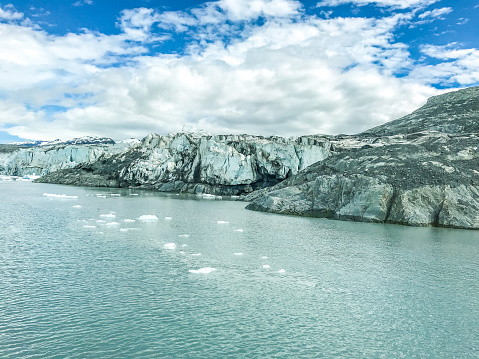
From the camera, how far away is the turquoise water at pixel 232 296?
9828 millimetres

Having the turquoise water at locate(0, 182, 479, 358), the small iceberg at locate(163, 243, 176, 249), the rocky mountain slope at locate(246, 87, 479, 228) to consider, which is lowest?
the turquoise water at locate(0, 182, 479, 358)

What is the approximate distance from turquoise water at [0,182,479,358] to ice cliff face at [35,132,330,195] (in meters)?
42.2

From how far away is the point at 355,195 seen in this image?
37.1m

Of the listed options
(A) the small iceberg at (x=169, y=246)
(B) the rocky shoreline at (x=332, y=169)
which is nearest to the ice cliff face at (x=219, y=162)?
(B) the rocky shoreline at (x=332, y=169)

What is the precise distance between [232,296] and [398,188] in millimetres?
26894

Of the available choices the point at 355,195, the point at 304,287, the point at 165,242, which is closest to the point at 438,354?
the point at 304,287

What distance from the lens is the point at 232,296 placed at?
1338cm

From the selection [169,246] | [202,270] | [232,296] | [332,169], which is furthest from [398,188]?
[232,296]

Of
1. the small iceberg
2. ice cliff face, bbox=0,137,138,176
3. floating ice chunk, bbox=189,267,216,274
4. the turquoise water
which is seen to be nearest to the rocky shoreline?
ice cliff face, bbox=0,137,138,176

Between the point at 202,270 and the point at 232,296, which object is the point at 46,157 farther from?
the point at 232,296

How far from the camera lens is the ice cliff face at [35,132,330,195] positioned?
67312mm

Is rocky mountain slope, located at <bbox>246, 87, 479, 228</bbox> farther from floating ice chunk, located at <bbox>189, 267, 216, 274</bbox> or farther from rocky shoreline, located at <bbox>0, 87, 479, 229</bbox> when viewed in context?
floating ice chunk, located at <bbox>189, 267, 216, 274</bbox>

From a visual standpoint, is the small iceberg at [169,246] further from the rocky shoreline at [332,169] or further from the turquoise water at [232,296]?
the rocky shoreline at [332,169]

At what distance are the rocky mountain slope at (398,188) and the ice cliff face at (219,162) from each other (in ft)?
58.7
